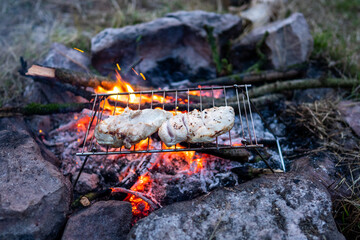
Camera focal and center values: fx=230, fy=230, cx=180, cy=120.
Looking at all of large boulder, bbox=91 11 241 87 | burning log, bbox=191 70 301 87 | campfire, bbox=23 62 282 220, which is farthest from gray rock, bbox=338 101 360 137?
large boulder, bbox=91 11 241 87

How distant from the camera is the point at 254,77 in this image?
4.79 meters

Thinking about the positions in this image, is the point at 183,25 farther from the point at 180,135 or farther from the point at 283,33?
the point at 180,135

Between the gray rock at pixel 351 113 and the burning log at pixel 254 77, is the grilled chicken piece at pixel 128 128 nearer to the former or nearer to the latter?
the burning log at pixel 254 77

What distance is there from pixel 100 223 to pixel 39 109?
244 cm

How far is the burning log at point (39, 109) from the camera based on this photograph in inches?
151

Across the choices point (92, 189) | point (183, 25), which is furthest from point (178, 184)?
point (183, 25)

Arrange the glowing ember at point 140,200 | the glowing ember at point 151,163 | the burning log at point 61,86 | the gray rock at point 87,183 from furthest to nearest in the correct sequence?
the burning log at point 61,86, the gray rock at point 87,183, the glowing ember at point 151,163, the glowing ember at point 140,200

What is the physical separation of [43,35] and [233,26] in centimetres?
529

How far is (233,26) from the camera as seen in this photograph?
5.43 meters

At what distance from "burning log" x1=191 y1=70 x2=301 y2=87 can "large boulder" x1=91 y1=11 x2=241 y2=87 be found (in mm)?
668

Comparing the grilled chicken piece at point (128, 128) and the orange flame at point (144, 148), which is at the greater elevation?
the grilled chicken piece at point (128, 128)

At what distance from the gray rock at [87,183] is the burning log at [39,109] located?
3.96 feet

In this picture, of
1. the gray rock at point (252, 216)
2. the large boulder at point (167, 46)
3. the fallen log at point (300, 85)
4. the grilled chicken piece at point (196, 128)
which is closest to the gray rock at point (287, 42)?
the fallen log at point (300, 85)

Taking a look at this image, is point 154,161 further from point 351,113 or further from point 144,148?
point 351,113
